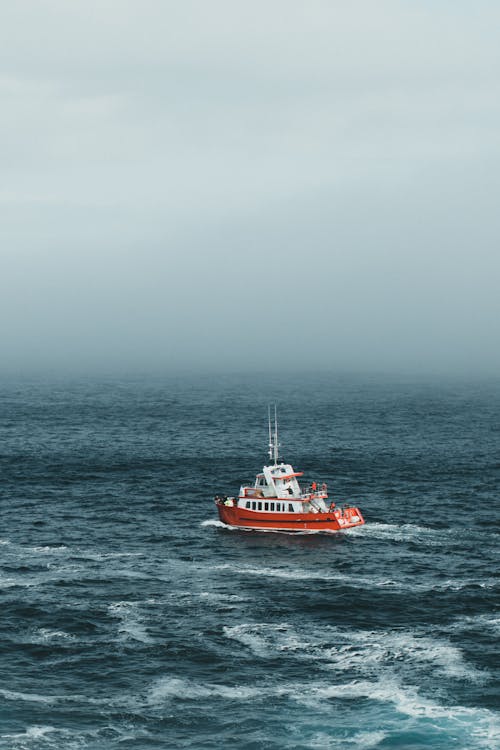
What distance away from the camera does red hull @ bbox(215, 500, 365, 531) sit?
112m

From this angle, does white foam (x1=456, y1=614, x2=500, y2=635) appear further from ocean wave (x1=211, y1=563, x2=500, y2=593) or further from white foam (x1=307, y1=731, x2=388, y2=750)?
white foam (x1=307, y1=731, x2=388, y2=750)

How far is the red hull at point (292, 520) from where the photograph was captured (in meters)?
112

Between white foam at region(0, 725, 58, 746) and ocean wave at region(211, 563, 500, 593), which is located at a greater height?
ocean wave at region(211, 563, 500, 593)

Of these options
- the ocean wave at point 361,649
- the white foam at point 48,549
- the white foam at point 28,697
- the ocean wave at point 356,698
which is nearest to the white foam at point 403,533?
the ocean wave at point 361,649

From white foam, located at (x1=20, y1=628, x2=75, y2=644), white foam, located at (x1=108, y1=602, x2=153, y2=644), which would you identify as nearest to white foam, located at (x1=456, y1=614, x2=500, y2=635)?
white foam, located at (x1=108, y1=602, x2=153, y2=644)

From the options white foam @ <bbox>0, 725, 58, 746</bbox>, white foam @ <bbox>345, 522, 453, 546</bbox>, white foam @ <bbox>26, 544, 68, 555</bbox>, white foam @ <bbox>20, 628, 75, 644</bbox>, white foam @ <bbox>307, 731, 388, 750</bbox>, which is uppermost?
white foam @ <bbox>26, 544, 68, 555</bbox>

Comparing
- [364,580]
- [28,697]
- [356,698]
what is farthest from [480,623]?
[28,697]

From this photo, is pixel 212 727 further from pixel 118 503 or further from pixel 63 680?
pixel 118 503

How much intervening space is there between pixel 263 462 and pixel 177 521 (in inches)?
2307

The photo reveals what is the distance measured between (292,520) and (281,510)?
242 cm

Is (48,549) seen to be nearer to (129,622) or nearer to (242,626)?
(129,622)

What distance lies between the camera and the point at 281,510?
114m

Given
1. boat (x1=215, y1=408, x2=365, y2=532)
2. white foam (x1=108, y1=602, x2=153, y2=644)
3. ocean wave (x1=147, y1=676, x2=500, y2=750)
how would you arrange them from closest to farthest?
1. ocean wave (x1=147, y1=676, x2=500, y2=750)
2. white foam (x1=108, y1=602, x2=153, y2=644)
3. boat (x1=215, y1=408, x2=365, y2=532)

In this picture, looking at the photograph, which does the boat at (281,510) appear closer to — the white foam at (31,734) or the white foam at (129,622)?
the white foam at (129,622)
